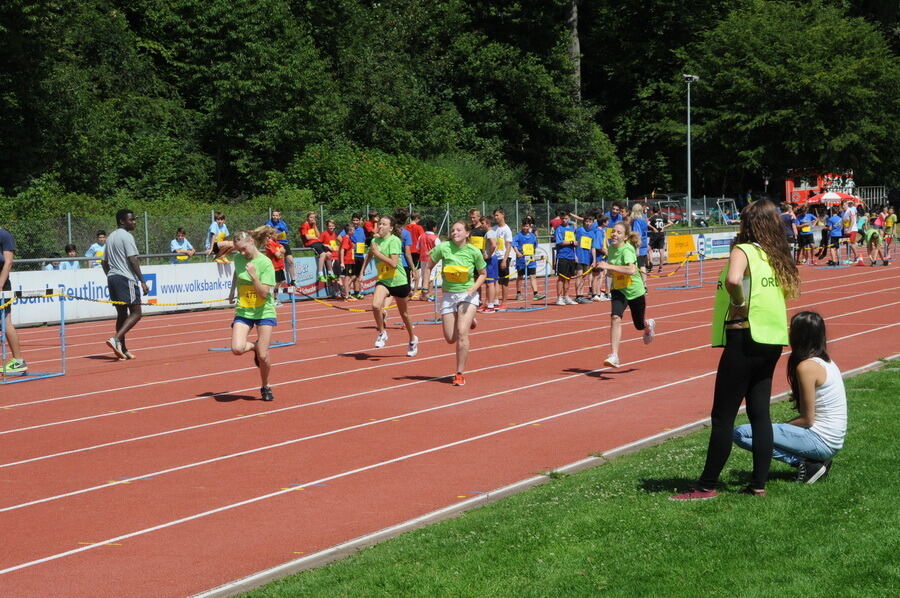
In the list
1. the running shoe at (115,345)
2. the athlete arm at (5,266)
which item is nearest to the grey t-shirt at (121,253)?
the running shoe at (115,345)

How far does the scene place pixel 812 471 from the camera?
7.68m

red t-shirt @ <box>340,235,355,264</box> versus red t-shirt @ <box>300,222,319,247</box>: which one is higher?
red t-shirt @ <box>300,222,319,247</box>

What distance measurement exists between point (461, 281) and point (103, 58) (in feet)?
120

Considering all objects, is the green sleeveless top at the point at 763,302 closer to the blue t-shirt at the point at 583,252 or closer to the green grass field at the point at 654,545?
the green grass field at the point at 654,545

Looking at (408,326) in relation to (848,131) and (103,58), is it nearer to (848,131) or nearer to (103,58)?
(103,58)

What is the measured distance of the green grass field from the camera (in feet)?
18.9

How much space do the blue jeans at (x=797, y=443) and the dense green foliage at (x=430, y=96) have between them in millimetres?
28729

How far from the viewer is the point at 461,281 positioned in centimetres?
1384

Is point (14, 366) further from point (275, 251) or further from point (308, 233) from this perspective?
point (308, 233)

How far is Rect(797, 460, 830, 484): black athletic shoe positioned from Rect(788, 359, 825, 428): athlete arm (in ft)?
0.81

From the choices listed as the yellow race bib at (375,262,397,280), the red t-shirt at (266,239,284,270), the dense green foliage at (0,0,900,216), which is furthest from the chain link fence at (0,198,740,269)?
the dense green foliage at (0,0,900,216)

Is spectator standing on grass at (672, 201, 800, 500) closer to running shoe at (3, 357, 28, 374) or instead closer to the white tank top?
the white tank top

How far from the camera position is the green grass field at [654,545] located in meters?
5.77

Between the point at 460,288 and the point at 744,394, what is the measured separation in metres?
6.93
